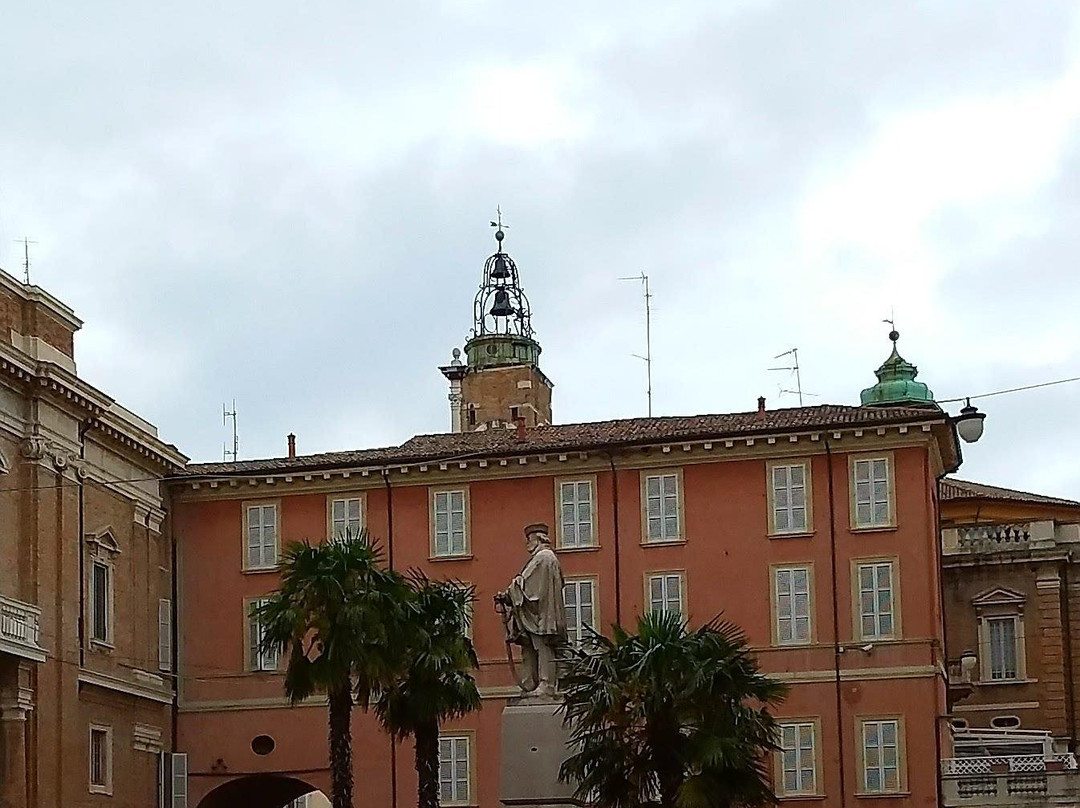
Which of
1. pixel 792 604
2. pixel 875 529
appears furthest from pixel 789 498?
pixel 792 604

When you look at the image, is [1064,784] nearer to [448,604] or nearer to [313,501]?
[448,604]

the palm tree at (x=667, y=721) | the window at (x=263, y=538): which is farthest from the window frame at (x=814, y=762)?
the palm tree at (x=667, y=721)

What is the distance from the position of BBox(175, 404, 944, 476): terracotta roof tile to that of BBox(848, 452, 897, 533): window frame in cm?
77

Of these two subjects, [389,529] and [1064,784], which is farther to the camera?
[389,529]

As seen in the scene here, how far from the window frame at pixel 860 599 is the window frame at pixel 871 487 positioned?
2.20 ft

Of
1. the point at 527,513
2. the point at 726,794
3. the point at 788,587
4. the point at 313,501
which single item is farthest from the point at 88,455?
the point at 726,794

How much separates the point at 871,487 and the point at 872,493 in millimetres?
132

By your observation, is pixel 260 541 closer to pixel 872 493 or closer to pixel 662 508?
pixel 662 508

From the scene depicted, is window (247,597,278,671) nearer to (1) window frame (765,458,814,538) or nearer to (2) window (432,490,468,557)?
(2) window (432,490,468,557)

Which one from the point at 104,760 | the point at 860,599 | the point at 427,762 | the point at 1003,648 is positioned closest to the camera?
the point at 427,762

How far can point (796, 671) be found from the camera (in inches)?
1854

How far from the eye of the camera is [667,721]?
1160 inches

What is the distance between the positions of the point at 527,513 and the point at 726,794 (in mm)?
20531

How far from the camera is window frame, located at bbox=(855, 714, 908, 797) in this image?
151 ft
